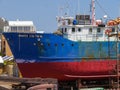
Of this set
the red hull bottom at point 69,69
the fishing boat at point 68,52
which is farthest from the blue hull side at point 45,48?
the red hull bottom at point 69,69

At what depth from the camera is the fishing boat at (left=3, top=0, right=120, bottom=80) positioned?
26406 millimetres

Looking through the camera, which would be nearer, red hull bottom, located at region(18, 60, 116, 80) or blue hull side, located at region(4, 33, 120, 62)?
blue hull side, located at region(4, 33, 120, 62)

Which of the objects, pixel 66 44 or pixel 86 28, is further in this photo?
pixel 86 28

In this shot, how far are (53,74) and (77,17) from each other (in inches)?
193

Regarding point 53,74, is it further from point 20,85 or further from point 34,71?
point 20,85

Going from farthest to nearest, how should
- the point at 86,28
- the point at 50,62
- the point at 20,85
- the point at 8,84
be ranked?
the point at 86,28
the point at 50,62
the point at 8,84
the point at 20,85

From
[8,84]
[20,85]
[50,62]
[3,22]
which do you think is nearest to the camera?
[20,85]

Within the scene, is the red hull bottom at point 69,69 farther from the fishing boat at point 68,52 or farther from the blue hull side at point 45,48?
the blue hull side at point 45,48

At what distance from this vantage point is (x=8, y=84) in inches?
978

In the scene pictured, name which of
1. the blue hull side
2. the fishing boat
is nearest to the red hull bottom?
the fishing boat

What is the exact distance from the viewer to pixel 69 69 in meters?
26.9

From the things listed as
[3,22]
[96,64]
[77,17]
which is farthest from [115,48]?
[3,22]

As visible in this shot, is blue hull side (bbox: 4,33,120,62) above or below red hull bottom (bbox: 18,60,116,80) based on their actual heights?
above

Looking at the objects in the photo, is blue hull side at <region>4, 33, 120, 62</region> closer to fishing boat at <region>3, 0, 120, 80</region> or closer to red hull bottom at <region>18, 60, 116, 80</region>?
fishing boat at <region>3, 0, 120, 80</region>
